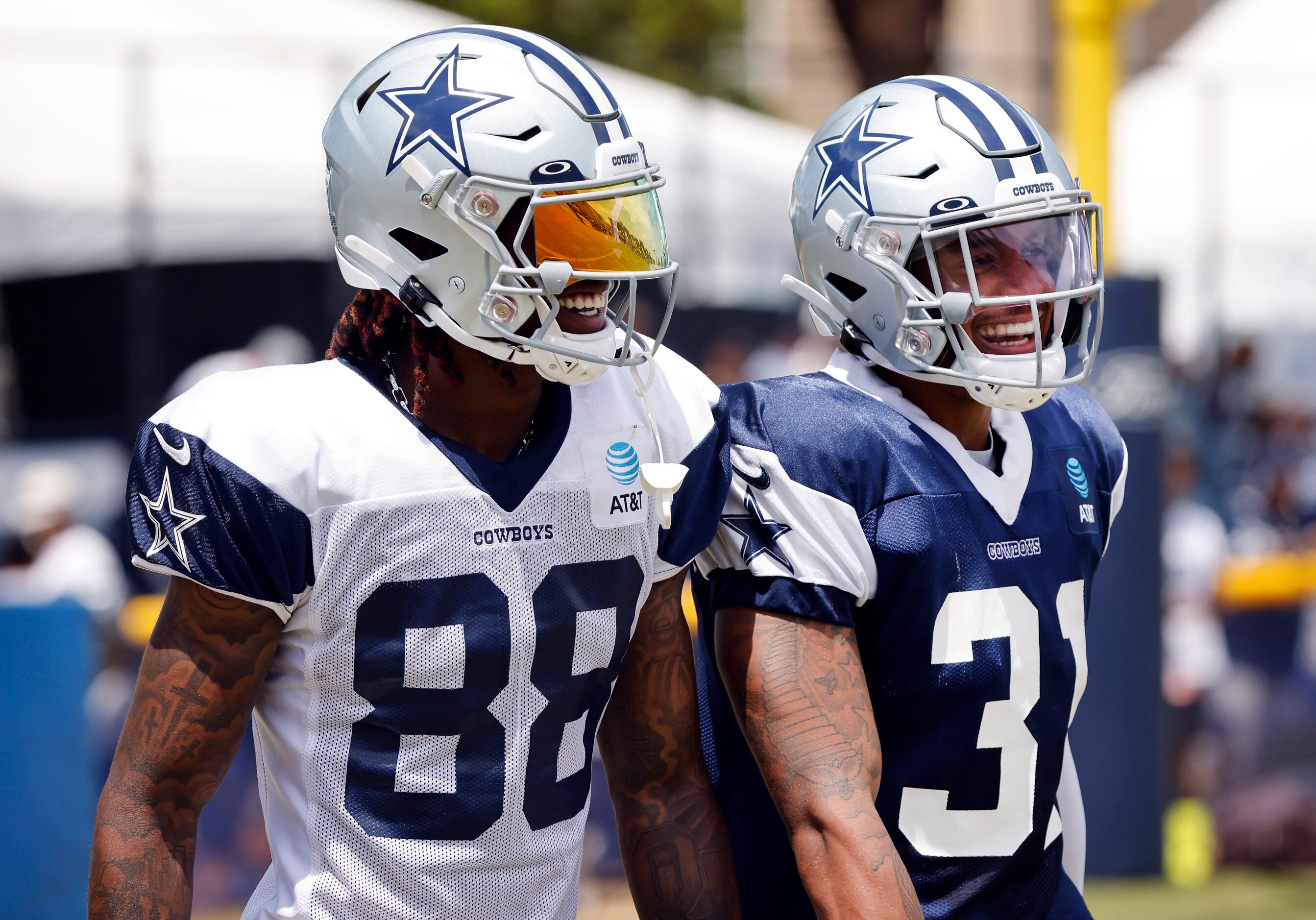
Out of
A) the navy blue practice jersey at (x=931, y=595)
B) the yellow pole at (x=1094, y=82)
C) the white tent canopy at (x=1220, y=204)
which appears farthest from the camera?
the white tent canopy at (x=1220, y=204)

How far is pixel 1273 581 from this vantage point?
6.50 metres

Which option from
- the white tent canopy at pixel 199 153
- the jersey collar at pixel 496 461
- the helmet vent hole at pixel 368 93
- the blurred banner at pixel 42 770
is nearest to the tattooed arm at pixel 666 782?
the jersey collar at pixel 496 461

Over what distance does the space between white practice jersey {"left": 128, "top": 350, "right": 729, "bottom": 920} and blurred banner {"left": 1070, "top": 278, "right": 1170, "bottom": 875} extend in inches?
133

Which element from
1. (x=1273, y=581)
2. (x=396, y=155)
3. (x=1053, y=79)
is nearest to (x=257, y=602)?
(x=396, y=155)

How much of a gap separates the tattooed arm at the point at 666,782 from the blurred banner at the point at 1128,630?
313cm

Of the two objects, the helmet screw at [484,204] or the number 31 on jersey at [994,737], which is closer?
the helmet screw at [484,204]

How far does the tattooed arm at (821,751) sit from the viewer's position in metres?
2.07

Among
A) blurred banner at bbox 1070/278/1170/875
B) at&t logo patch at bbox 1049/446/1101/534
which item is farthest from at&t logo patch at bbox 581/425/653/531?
blurred banner at bbox 1070/278/1170/875

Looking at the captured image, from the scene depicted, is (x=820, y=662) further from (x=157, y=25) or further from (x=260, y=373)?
(x=157, y=25)

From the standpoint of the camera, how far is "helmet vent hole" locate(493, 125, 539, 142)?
78.0 inches

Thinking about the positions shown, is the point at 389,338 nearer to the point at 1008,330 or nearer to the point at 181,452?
the point at 181,452

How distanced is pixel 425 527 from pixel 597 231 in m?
0.43

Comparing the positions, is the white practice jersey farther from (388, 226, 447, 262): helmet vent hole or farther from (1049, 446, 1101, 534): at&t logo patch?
(1049, 446, 1101, 534): at&t logo patch

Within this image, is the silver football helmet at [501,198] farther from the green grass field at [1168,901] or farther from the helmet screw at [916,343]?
the green grass field at [1168,901]
